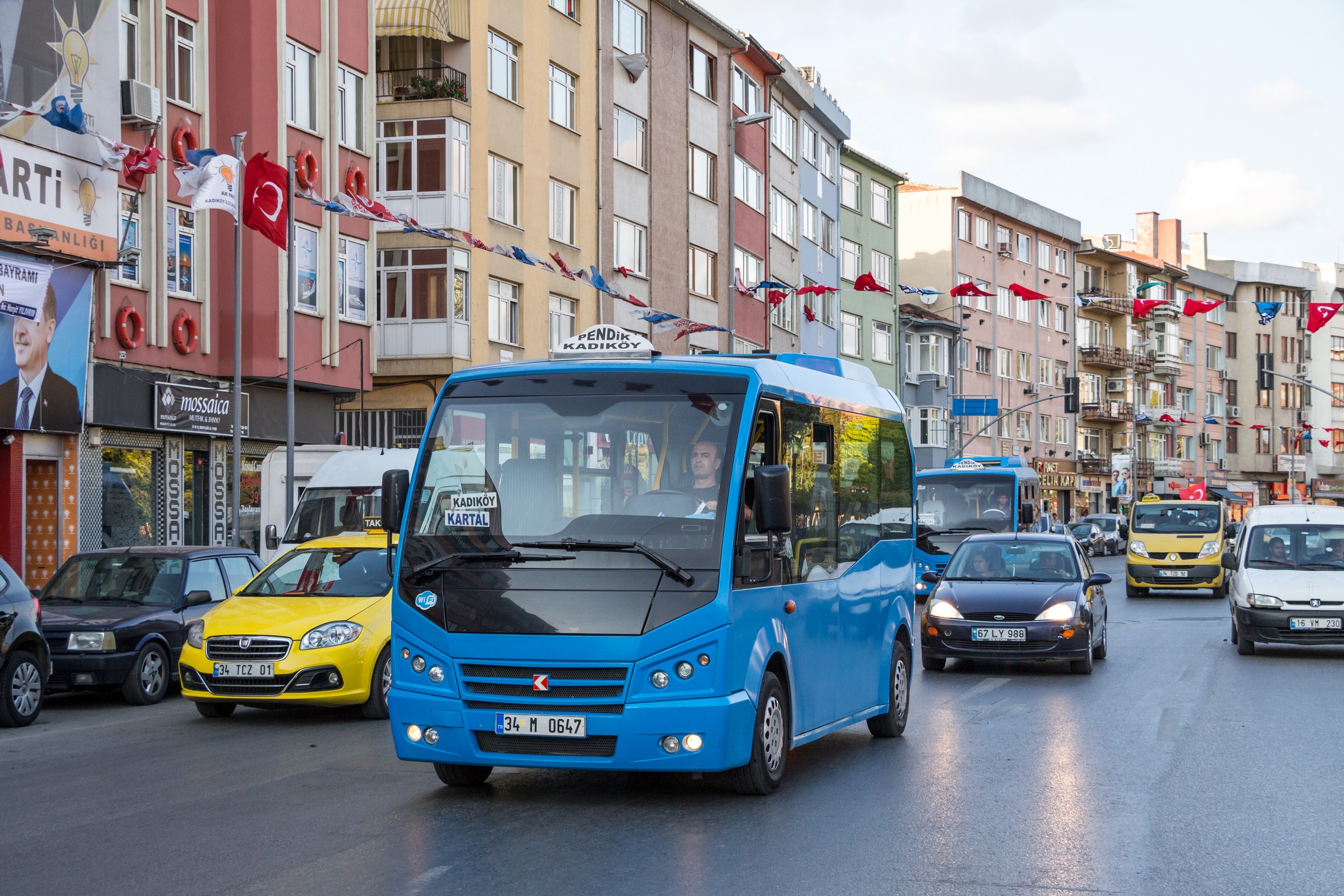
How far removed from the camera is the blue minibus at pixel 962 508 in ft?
101

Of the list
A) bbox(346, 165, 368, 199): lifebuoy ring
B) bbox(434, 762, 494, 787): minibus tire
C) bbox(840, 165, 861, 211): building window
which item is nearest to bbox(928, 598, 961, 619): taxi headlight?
bbox(434, 762, 494, 787): minibus tire

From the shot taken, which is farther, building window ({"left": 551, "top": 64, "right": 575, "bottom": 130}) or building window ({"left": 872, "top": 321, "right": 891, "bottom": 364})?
building window ({"left": 872, "top": 321, "right": 891, "bottom": 364})

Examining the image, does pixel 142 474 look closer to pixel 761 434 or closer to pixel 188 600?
pixel 188 600

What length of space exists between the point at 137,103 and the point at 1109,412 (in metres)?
76.1

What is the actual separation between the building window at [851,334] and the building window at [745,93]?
38.8ft

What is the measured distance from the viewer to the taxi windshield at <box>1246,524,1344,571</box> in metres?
19.8

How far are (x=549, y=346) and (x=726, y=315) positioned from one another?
11.7m

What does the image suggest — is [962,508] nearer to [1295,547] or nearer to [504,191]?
[1295,547]

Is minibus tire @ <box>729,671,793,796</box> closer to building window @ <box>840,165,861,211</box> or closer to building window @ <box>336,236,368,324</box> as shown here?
building window @ <box>336,236,368,324</box>

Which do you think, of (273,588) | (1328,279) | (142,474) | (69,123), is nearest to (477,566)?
(273,588)

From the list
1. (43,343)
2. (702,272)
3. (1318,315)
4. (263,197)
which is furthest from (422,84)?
(1318,315)

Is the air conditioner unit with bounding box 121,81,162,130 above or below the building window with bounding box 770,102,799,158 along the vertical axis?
below

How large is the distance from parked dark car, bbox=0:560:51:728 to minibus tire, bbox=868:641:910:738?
6.99 meters

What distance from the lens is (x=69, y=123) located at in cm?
2200
